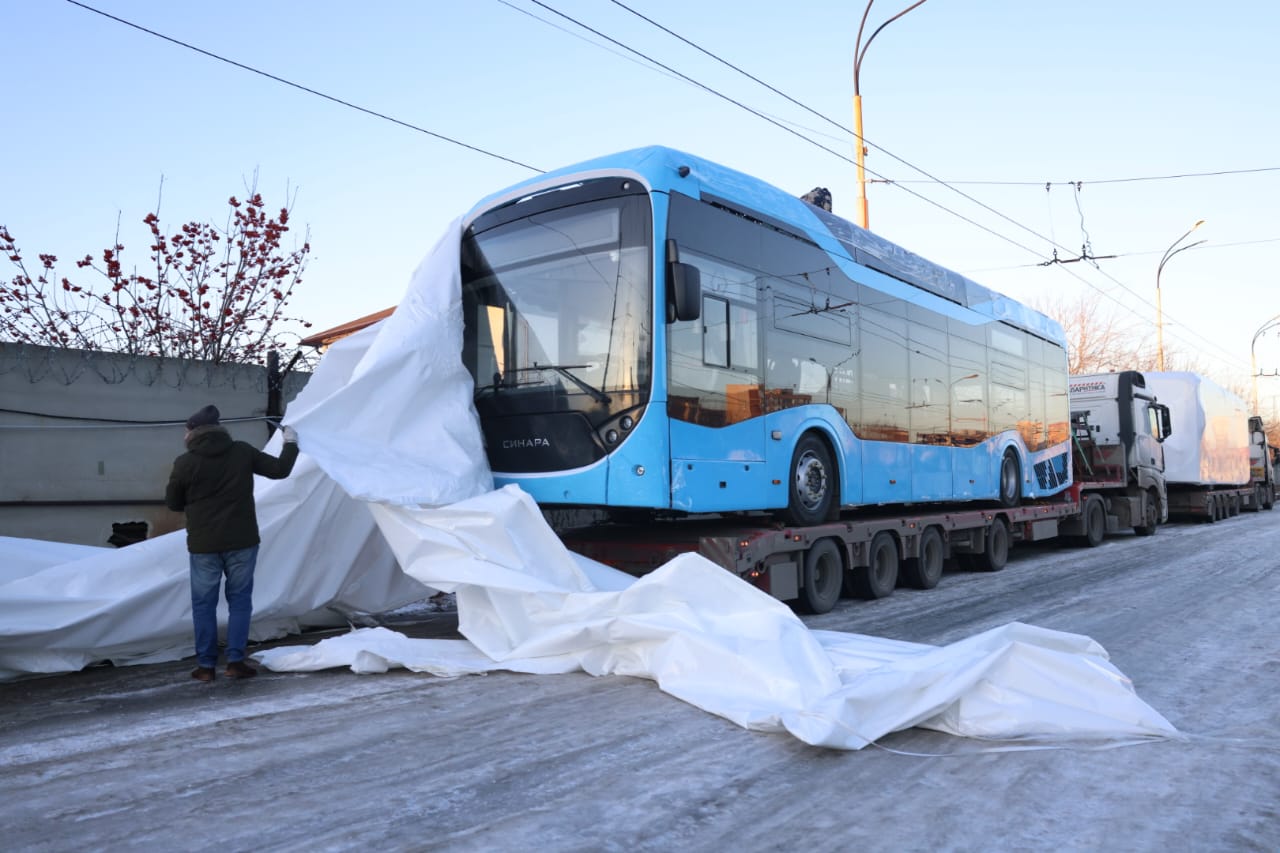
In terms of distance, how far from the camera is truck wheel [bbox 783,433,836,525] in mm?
8953

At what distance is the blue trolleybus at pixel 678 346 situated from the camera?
24.9ft

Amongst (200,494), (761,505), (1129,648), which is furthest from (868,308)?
(200,494)

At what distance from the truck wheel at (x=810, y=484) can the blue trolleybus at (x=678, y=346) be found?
0.07 feet

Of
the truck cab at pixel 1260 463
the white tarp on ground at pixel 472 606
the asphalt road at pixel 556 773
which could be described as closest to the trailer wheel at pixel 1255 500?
the truck cab at pixel 1260 463

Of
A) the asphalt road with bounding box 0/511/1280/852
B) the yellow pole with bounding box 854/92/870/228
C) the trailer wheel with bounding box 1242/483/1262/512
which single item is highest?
the yellow pole with bounding box 854/92/870/228

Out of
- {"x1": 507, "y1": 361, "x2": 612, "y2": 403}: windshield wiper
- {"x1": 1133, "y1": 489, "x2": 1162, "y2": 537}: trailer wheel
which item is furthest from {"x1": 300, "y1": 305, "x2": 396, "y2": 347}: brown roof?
{"x1": 1133, "y1": 489, "x2": 1162, "y2": 537}: trailer wheel

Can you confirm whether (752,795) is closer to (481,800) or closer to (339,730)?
(481,800)

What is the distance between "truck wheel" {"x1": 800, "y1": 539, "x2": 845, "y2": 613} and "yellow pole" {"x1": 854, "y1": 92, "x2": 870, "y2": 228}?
26.8ft

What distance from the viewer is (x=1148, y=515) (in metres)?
19.9

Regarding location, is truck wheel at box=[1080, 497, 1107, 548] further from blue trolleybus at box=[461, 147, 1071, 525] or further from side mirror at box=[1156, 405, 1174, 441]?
blue trolleybus at box=[461, 147, 1071, 525]

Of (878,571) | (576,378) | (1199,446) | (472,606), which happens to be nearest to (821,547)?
→ (878,571)

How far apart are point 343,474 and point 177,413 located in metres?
3.94

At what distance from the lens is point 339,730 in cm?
493

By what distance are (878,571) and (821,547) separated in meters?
1.75
